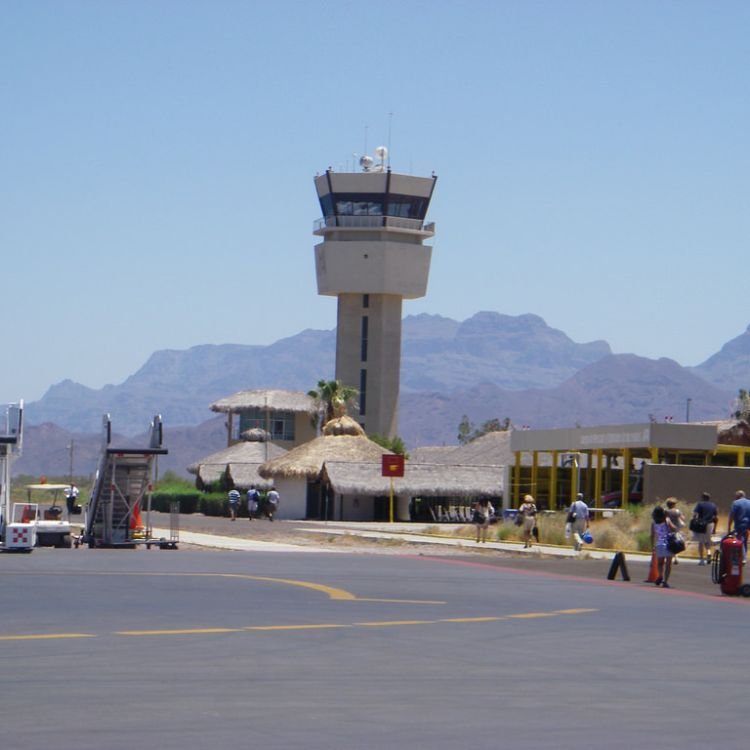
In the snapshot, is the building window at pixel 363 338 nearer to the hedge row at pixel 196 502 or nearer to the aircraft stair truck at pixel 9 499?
the hedge row at pixel 196 502

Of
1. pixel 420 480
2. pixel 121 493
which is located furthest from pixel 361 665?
pixel 420 480

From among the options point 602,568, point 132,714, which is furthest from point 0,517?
point 132,714

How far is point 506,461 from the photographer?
78.4 m

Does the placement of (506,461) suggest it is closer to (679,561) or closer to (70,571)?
(679,561)

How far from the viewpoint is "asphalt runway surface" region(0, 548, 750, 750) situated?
945 cm

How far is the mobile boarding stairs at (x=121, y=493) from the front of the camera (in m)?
36.6

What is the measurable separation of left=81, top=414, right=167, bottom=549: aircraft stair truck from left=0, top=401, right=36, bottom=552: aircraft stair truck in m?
1.81

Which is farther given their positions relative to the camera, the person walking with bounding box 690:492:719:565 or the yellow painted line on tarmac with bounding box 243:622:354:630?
the person walking with bounding box 690:492:719:565

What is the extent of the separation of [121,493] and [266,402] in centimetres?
6437

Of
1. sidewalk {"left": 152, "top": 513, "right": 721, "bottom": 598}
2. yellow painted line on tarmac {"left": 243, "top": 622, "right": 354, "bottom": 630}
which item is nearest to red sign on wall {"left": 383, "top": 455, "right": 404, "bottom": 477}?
sidewalk {"left": 152, "top": 513, "right": 721, "bottom": 598}

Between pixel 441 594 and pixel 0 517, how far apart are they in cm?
1534

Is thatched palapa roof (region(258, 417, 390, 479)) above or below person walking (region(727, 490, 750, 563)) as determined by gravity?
above

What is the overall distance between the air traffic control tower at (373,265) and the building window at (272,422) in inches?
196

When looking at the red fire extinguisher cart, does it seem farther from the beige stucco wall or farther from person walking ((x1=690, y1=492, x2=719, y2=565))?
the beige stucco wall
